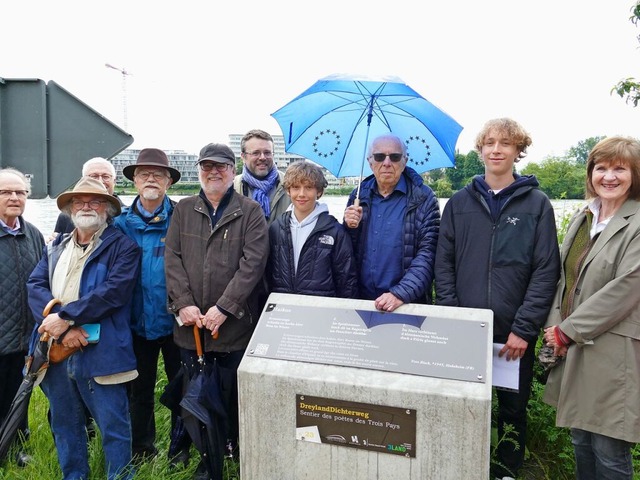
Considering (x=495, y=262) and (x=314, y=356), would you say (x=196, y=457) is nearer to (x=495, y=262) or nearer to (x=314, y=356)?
(x=314, y=356)

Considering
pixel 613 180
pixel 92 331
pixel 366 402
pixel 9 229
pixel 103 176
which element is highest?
pixel 103 176

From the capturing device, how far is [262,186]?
4191mm

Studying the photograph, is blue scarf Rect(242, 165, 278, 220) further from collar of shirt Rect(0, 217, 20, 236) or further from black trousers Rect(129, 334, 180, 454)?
collar of shirt Rect(0, 217, 20, 236)

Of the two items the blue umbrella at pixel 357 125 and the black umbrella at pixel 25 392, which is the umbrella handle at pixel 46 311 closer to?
the black umbrella at pixel 25 392

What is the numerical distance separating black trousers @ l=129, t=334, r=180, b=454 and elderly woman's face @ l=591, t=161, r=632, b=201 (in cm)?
291

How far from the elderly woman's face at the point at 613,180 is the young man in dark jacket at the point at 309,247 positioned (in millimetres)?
1501

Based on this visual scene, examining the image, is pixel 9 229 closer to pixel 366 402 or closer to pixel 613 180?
pixel 366 402

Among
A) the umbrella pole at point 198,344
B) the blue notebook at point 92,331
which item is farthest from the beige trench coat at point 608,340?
the blue notebook at point 92,331

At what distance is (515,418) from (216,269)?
216cm

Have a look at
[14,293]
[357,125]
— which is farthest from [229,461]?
[357,125]

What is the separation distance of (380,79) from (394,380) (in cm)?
174

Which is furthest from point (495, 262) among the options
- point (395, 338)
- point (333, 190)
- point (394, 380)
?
point (333, 190)

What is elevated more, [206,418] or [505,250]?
[505,250]

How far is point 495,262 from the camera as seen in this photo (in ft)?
9.71
